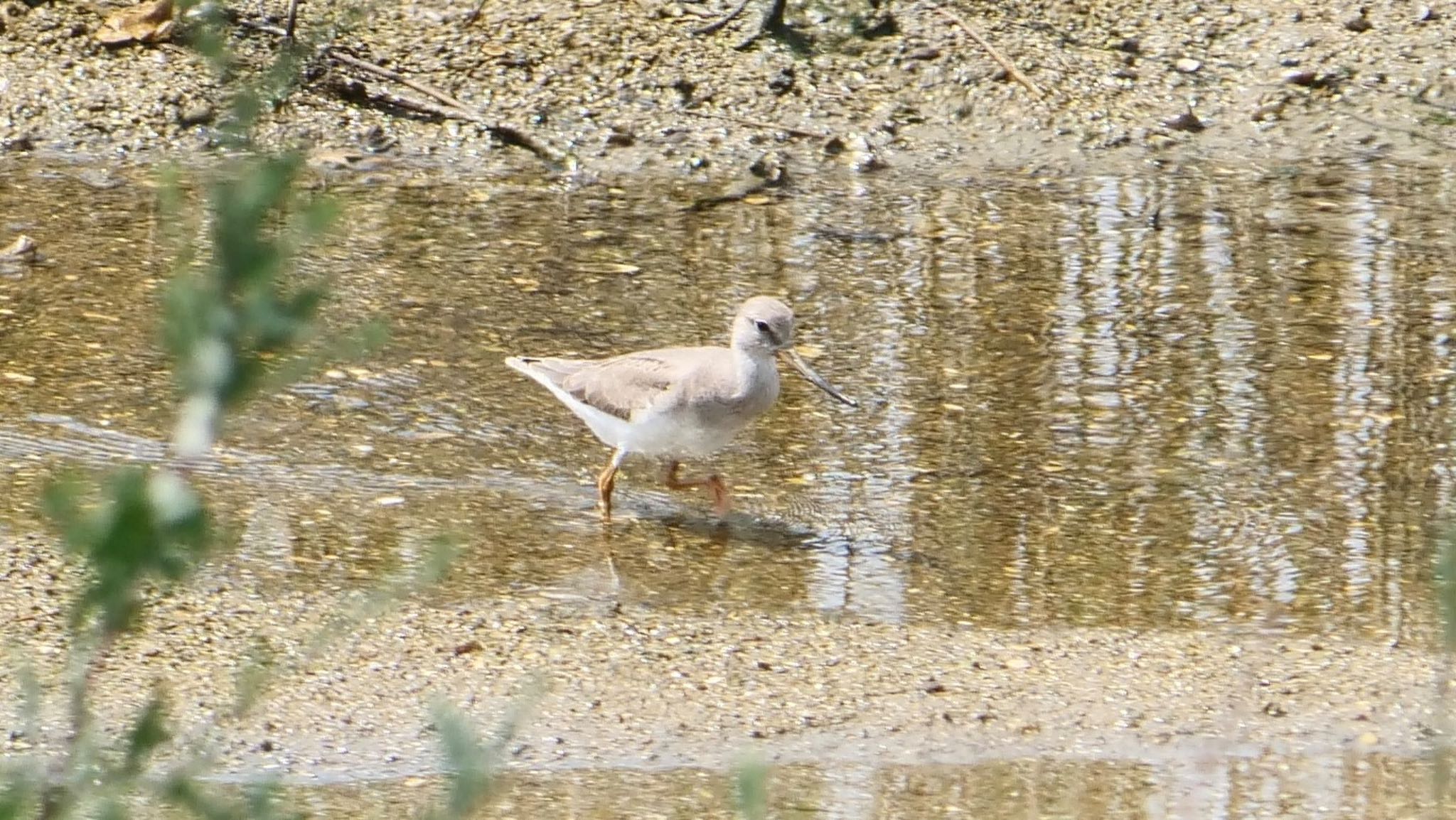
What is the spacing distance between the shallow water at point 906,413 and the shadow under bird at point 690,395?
176mm

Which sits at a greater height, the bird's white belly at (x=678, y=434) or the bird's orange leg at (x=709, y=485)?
the bird's white belly at (x=678, y=434)

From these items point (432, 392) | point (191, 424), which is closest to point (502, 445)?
point (432, 392)

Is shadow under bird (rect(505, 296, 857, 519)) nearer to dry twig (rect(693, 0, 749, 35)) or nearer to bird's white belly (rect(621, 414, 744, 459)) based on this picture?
bird's white belly (rect(621, 414, 744, 459))

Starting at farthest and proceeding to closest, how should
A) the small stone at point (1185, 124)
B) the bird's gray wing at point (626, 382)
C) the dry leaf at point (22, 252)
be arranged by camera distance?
Answer: the small stone at point (1185, 124), the dry leaf at point (22, 252), the bird's gray wing at point (626, 382)

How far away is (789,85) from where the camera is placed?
32.2ft

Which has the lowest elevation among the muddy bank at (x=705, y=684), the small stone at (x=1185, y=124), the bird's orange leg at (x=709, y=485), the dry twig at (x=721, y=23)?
the muddy bank at (x=705, y=684)

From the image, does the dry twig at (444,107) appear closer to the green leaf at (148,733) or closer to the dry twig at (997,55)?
the dry twig at (997,55)

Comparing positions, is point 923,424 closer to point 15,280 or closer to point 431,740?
point 431,740

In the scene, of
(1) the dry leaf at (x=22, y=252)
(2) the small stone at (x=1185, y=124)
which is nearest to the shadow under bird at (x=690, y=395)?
(1) the dry leaf at (x=22, y=252)

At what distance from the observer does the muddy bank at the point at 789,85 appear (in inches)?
371

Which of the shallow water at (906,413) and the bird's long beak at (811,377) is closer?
the shallow water at (906,413)

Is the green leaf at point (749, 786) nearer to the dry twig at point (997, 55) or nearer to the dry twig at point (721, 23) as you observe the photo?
the dry twig at point (997, 55)

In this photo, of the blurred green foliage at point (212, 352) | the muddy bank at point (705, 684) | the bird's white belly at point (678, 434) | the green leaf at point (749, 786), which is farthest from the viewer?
the bird's white belly at point (678, 434)

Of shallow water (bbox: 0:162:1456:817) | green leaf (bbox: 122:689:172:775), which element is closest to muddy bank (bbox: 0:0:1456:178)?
shallow water (bbox: 0:162:1456:817)
